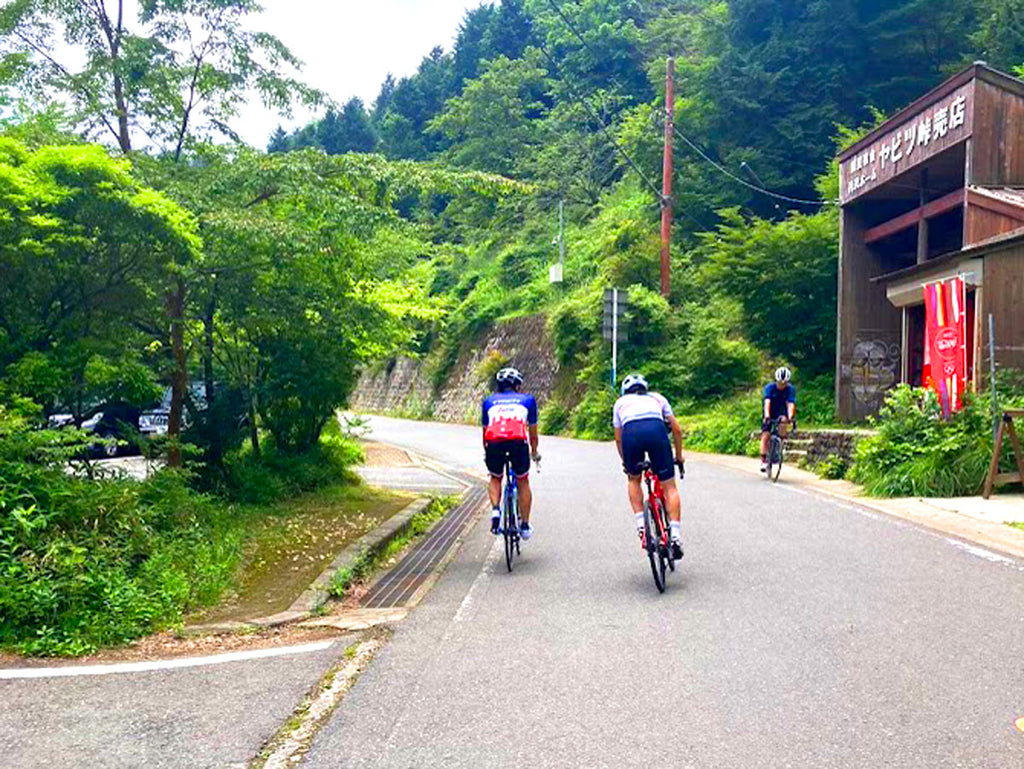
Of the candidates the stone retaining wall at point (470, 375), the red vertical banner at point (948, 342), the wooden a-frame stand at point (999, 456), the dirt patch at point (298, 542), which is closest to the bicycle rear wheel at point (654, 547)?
the dirt patch at point (298, 542)

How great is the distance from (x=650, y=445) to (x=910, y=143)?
579 inches

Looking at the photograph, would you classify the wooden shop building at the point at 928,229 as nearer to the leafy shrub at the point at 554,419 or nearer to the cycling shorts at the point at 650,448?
the cycling shorts at the point at 650,448

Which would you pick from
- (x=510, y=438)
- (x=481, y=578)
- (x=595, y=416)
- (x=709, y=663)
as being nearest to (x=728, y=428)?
(x=595, y=416)

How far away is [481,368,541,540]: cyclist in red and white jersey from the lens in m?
8.77

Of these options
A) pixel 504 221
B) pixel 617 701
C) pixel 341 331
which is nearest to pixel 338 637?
pixel 617 701

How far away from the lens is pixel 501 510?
8.81 meters

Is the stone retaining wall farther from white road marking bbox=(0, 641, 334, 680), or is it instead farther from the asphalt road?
white road marking bbox=(0, 641, 334, 680)

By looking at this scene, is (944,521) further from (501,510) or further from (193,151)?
(193,151)

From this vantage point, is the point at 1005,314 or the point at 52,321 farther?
the point at 1005,314

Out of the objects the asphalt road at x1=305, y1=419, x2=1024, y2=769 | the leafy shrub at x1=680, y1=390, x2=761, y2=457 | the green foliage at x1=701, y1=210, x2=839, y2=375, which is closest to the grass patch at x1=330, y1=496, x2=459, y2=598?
the asphalt road at x1=305, y1=419, x2=1024, y2=769

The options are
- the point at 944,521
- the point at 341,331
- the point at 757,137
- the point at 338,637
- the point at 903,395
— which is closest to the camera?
the point at 338,637

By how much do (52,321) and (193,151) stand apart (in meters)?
3.37

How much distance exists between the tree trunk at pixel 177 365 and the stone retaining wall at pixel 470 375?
78.3 ft

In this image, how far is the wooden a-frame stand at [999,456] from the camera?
11.7 metres
